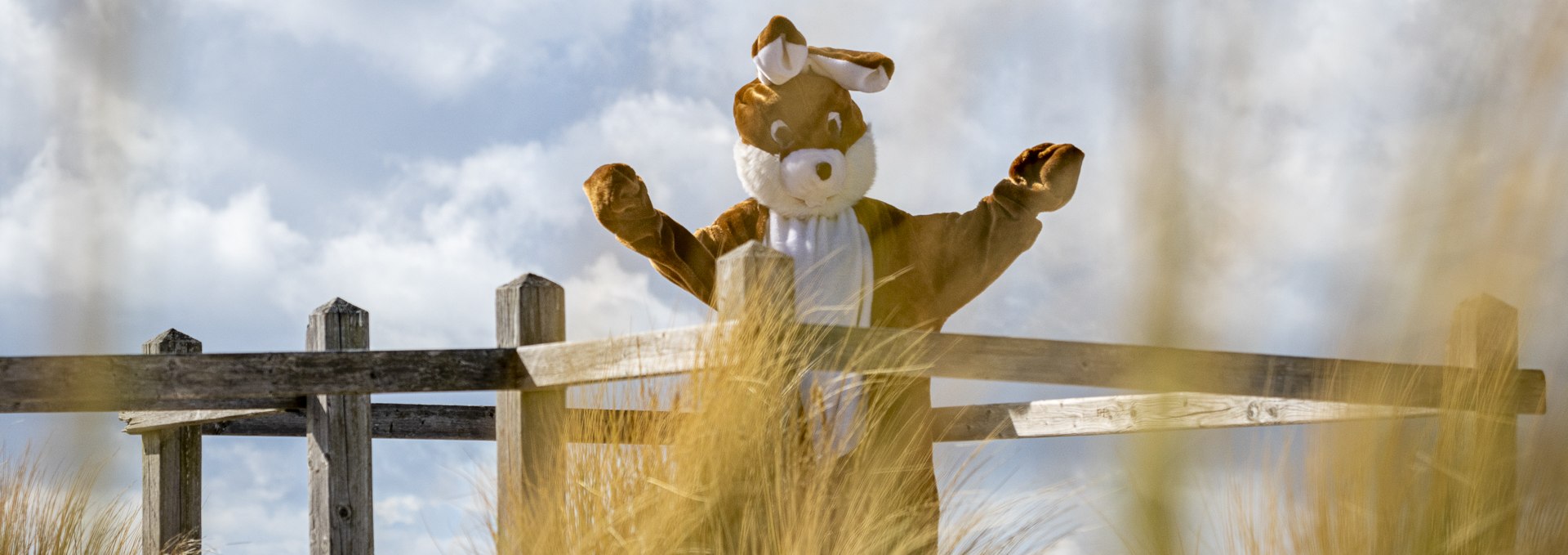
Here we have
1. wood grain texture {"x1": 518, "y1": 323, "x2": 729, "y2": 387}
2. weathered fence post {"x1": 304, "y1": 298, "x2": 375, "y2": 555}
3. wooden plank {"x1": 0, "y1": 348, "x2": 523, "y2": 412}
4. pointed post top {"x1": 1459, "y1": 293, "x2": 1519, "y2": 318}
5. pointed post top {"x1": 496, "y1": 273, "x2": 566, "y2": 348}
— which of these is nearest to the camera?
pointed post top {"x1": 1459, "y1": 293, "x2": 1519, "y2": 318}

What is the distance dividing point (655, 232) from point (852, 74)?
679mm

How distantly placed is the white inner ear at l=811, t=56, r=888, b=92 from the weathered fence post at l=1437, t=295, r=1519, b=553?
1.93 metres

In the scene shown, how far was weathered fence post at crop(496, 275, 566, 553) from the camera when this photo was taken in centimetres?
268

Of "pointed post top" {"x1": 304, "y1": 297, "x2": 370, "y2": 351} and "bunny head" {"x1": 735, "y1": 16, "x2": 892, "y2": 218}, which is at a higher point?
"bunny head" {"x1": 735, "y1": 16, "x2": 892, "y2": 218}

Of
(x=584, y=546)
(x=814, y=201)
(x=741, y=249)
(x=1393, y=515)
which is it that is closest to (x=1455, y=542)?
(x=1393, y=515)

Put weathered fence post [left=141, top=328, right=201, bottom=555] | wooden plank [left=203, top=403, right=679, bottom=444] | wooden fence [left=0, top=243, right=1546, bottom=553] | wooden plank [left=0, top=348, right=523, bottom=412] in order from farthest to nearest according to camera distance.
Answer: wooden plank [left=203, top=403, right=679, bottom=444]
weathered fence post [left=141, top=328, right=201, bottom=555]
wooden plank [left=0, top=348, right=523, bottom=412]
wooden fence [left=0, top=243, right=1546, bottom=553]

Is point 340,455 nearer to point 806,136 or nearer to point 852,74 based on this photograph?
point 806,136

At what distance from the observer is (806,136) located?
312 cm

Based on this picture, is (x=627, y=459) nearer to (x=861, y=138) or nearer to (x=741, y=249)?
(x=741, y=249)

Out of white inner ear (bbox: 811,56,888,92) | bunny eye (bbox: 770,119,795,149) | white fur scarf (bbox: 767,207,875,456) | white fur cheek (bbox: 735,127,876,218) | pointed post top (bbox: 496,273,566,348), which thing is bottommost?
pointed post top (bbox: 496,273,566,348)

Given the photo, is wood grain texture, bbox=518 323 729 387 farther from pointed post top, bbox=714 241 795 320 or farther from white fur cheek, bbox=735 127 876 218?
white fur cheek, bbox=735 127 876 218

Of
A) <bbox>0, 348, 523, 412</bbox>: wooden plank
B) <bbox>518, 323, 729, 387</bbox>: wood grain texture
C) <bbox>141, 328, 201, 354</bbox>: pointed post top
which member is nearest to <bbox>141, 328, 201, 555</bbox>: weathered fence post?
<bbox>141, 328, 201, 354</bbox>: pointed post top

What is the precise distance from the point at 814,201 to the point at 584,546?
1.44m

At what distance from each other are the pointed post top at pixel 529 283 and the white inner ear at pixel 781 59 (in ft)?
2.56
